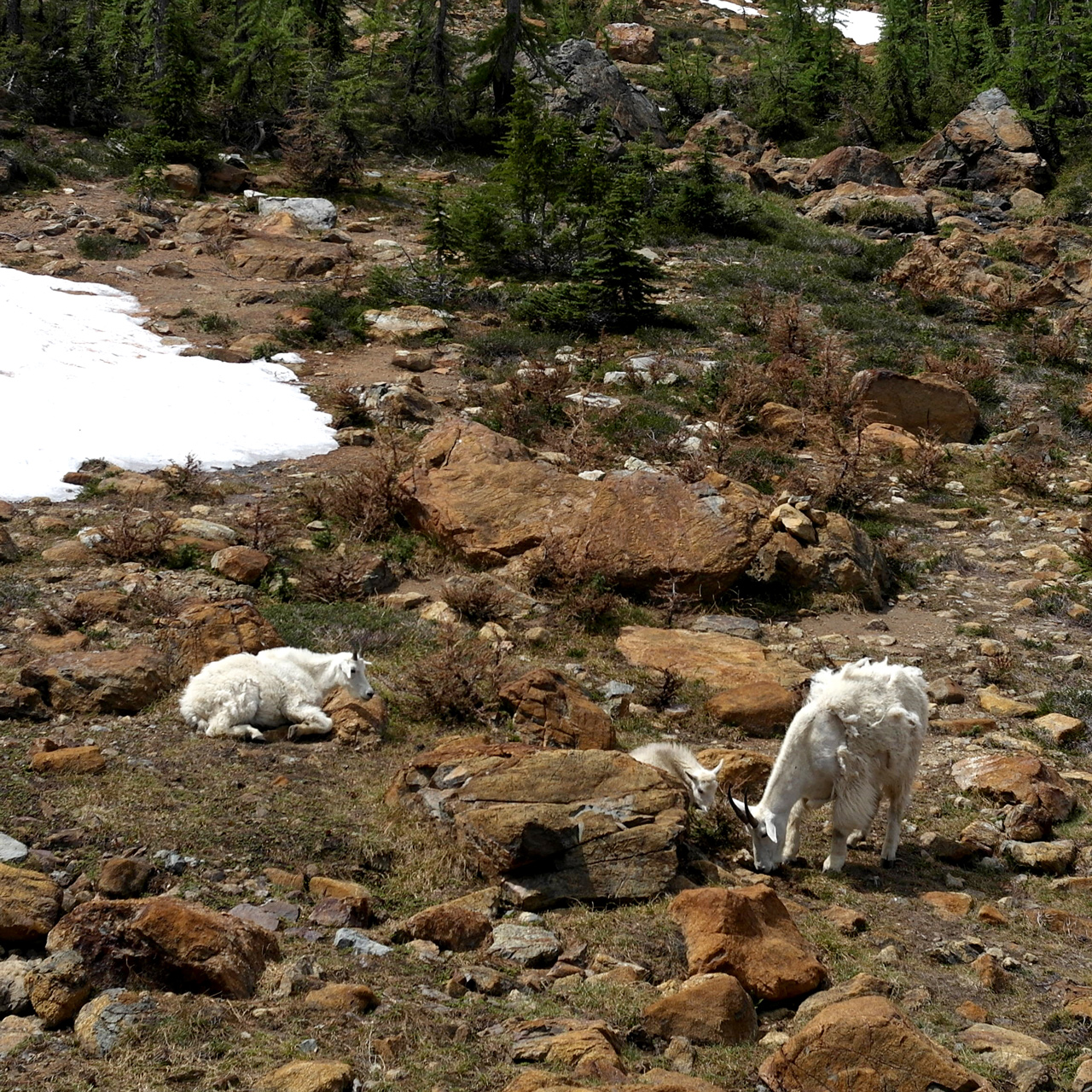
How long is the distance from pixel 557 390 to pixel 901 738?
9956mm

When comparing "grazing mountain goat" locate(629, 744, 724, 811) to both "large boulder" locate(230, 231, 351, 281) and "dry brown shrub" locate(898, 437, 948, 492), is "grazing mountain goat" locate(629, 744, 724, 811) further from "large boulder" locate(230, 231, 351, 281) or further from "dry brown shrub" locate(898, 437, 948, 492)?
"large boulder" locate(230, 231, 351, 281)

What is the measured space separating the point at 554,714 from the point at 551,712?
3 centimetres

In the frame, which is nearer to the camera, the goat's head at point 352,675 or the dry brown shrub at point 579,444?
the goat's head at point 352,675

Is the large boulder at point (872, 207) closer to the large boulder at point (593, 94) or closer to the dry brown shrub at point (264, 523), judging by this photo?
the large boulder at point (593, 94)

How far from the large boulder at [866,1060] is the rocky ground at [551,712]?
0.6 inches

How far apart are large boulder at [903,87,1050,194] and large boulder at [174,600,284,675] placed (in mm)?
30360

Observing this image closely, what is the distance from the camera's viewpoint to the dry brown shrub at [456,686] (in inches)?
321

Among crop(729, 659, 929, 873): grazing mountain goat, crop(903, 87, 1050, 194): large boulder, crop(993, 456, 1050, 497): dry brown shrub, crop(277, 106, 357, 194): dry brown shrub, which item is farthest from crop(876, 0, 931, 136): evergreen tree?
crop(729, 659, 929, 873): grazing mountain goat

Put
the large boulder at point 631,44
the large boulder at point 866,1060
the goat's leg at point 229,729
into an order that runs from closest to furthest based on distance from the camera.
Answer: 1. the large boulder at point 866,1060
2. the goat's leg at point 229,729
3. the large boulder at point 631,44

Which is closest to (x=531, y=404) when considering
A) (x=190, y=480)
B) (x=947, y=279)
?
(x=190, y=480)

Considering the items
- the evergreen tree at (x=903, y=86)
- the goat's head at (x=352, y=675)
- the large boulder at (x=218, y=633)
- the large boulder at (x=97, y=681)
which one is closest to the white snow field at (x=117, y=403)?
the large boulder at (x=218, y=633)

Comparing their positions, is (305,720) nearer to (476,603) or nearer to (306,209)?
(476,603)

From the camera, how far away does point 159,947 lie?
4316 millimetres

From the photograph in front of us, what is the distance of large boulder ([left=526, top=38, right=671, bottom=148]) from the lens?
33.1 m
